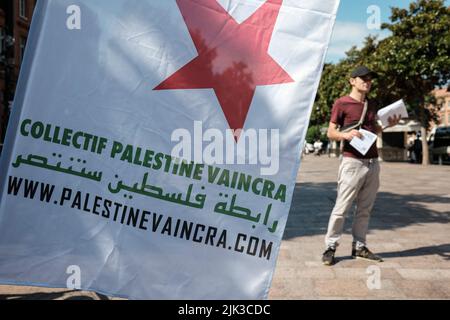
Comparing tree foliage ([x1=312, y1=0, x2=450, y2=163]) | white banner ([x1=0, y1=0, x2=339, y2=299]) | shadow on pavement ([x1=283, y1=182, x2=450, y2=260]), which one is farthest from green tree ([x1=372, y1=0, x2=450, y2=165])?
white banner ([x1=0, y1=0, x2=339, y2=299])

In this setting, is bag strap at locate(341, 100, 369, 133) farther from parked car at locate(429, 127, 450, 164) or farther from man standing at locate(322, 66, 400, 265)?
parked car at locate(429, 127, 450, 164)

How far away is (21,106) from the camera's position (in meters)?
1.76

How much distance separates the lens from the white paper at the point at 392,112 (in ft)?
14.0

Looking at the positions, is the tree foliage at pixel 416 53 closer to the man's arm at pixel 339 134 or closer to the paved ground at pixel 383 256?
the paved ground at pixel 383 256

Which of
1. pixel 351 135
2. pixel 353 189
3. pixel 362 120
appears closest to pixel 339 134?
pixel 351 135

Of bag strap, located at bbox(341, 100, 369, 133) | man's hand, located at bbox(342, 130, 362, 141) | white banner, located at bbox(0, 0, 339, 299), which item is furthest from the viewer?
bag strap, located at bbox(341, 100, 369, 133)

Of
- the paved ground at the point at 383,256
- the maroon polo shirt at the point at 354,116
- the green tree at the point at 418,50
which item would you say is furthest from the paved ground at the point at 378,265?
the green tree at the point at 418,50

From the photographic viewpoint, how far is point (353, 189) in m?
4.31

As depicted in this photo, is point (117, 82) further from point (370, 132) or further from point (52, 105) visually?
point (370, 132)

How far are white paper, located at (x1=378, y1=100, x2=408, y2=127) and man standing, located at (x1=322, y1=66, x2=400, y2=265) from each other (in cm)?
5

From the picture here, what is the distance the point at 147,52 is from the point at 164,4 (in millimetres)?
200

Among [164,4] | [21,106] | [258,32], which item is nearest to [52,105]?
[21,106]

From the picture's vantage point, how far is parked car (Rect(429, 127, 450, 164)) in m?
26.9

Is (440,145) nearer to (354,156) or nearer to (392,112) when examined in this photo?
(392,112)
